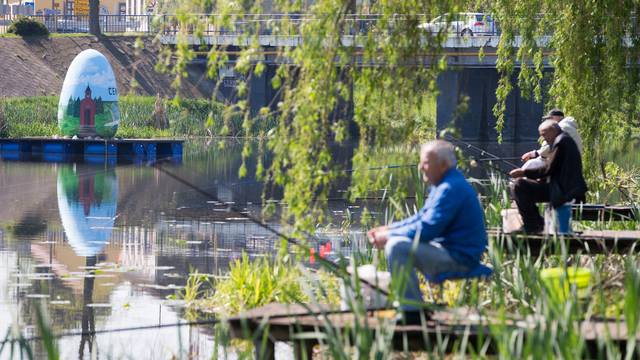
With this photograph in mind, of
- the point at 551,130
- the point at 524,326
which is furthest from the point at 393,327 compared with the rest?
the point at 551,130

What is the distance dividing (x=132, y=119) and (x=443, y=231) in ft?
142

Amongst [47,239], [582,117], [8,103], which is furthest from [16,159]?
[582,117]

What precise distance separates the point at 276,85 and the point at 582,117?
6868 millimetres

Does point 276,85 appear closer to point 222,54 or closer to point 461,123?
point 222,54

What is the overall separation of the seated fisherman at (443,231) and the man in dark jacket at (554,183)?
9.83 feet

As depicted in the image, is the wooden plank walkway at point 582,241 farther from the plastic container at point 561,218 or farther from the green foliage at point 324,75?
the green foliage at point 324,75

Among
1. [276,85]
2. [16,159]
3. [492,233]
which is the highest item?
[276,85]

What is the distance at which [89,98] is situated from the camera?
4312cm

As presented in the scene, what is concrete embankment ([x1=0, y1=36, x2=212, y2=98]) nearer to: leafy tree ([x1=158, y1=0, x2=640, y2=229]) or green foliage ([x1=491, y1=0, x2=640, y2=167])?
green foliage ([x1=491, y1=0, x2=640, y2=167])

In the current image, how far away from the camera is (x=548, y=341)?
268 inches

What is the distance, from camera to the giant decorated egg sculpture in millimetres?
43156

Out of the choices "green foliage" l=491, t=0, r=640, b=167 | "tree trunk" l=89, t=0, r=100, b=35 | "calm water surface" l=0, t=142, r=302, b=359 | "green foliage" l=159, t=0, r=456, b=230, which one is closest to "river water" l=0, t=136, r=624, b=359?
"calm water surface" l=0, t=142, r=302, b=359

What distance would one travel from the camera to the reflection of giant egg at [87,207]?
20.2m

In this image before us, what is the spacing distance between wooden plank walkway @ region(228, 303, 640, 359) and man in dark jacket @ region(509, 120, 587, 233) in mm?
2922
